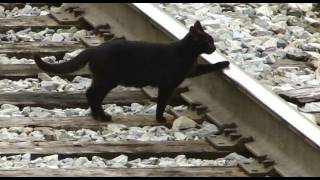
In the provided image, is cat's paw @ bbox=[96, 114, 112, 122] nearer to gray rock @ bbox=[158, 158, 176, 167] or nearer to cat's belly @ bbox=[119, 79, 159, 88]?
cat's belly @ bbox=[119, 79, 159, 88]

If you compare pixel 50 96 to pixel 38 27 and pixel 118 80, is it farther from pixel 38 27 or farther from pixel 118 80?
pixel 38 27

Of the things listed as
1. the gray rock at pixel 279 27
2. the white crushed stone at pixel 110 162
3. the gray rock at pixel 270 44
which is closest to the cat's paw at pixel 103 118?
the white crushed stone at pixel 110 162

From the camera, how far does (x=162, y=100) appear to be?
5.97 m

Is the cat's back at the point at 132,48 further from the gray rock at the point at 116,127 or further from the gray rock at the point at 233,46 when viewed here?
the gray rock at the point at 233,46

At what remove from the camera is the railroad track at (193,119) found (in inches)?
201

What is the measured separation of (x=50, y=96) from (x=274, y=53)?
1.66 m

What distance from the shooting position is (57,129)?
18.7 ft

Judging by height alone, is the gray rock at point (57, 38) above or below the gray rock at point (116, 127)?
above

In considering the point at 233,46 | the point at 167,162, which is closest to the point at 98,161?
the point at 167,162

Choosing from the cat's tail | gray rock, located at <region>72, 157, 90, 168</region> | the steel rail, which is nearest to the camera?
the steel rail

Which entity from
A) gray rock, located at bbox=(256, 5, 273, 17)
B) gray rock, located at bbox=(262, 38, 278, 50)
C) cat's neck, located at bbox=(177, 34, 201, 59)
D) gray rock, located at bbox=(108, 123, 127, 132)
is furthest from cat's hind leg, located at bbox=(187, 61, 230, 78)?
gray rock, located at bbox=(256, 5, 273, 17)

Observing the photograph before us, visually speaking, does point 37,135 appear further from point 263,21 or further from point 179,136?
point 263,21

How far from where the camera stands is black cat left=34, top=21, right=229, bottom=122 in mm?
6062

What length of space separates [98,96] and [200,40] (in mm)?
666
